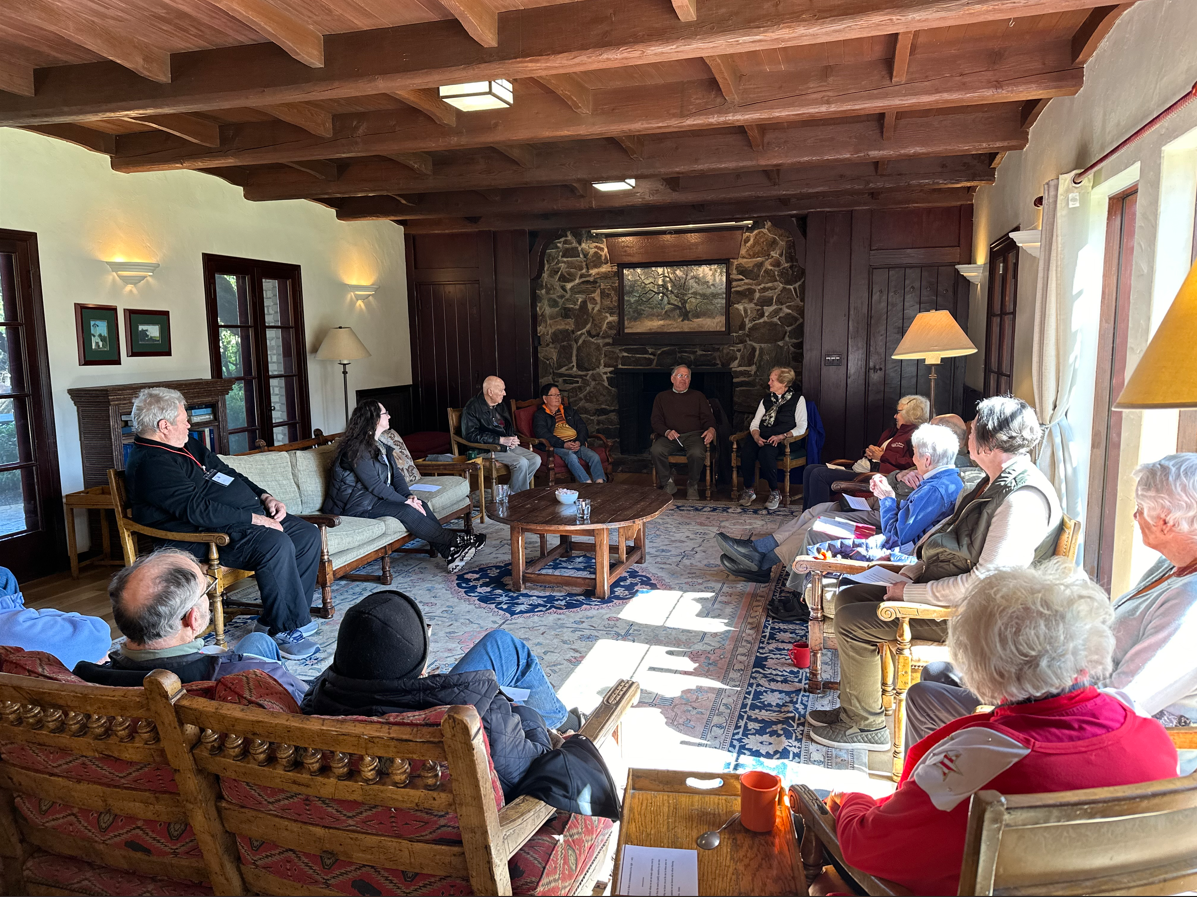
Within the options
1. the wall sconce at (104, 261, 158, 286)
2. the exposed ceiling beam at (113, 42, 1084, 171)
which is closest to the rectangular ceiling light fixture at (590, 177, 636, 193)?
the exposed ceiling beam at (113, 42, 1084, 171)

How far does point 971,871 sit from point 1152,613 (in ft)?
3.60

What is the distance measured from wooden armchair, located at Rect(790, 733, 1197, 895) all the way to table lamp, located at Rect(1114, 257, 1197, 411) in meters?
0.68

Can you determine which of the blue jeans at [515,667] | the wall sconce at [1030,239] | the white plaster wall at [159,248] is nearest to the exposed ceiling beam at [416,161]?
the white plaster wall at [159,248]

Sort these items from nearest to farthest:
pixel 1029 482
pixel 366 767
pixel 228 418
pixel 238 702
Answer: pixel 366 767 < pixel 238 702 < pixel 1029 482 < pixel 228 418

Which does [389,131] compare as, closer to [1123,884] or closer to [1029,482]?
[1029,482]

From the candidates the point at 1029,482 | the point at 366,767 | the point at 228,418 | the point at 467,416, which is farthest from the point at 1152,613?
the point at 228,418

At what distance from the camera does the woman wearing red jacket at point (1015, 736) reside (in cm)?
120

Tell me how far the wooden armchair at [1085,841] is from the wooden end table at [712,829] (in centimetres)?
40

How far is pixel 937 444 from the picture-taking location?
3.21 meters

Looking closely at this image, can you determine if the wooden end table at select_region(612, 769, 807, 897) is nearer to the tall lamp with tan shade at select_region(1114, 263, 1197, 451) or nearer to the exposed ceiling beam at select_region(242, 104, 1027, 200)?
the tall lamp with tan shade at select_region(1114, 263, 1197, 451)

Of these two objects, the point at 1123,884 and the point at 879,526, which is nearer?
the point at 1123,884

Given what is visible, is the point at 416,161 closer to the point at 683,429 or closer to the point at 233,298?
the point at 233,298

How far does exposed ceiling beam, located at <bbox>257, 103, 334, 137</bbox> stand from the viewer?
14.6 ft

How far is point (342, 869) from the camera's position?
139cm
